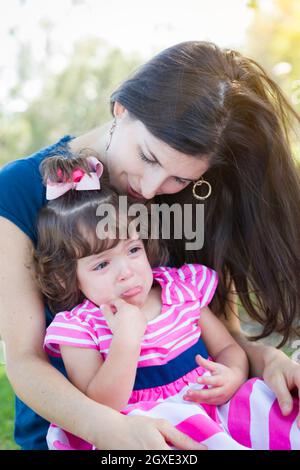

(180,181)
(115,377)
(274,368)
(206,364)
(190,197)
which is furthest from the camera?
(190,197)

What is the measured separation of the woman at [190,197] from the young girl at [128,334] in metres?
0.08

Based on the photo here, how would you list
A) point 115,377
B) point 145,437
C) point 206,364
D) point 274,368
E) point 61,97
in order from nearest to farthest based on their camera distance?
point 145,437, point 115,377, point 206,364, point 274,368, point 61,97

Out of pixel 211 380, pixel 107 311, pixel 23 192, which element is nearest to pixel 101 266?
pixel 107 311

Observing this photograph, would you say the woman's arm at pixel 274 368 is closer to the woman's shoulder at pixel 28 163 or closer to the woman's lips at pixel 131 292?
the woman's lips at pixel 131 292

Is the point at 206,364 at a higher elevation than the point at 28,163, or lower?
lower

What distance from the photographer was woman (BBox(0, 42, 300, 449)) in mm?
1913

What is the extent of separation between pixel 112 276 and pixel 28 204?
39cm

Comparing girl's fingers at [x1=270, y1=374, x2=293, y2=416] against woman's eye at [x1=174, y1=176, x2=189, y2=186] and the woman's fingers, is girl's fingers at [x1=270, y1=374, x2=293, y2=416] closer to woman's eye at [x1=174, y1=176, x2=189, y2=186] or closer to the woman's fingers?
the woman's fingers

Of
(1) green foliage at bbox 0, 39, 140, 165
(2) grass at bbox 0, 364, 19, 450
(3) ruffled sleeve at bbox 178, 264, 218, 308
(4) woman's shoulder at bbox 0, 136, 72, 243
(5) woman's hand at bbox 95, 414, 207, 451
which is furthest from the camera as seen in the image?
(1) green foliage at bbox 0, 39, 140, 165

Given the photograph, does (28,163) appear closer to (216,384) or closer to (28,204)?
(28,204)

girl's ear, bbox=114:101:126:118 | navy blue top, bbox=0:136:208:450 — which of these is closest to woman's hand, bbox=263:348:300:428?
navy blue top, bbox=0:136:208:450

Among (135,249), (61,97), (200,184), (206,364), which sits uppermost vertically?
(200,184)

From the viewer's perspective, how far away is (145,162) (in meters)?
2.06

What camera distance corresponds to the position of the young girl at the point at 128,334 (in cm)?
186
